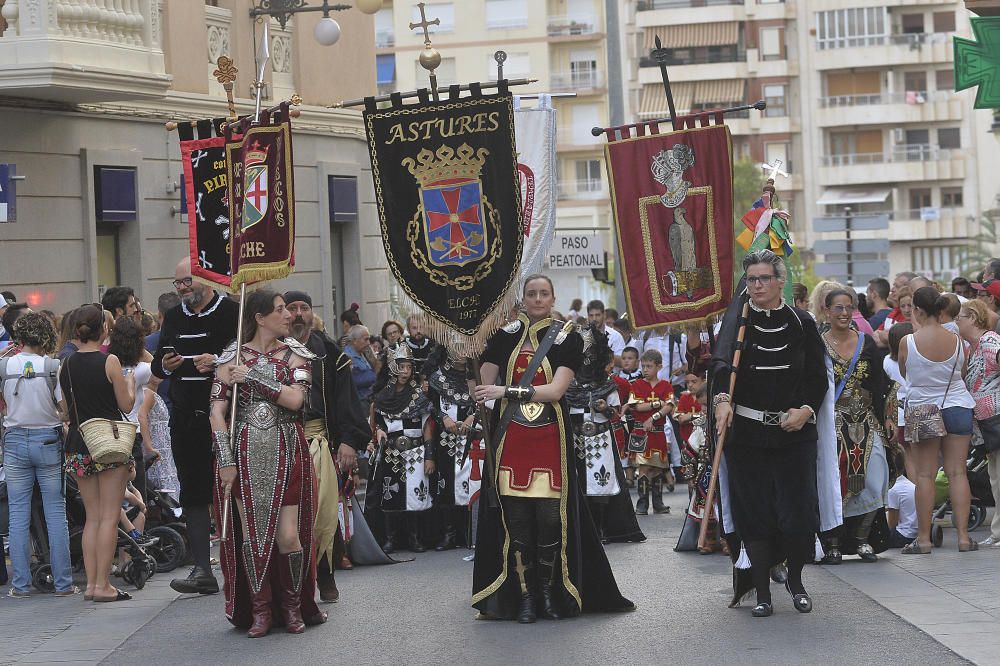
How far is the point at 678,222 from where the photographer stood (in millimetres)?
13336

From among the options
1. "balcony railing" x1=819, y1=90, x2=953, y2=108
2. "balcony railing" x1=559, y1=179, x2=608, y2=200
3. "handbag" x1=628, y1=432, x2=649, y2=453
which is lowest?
"handbag" x1=628, y1=432, x2=649, y2=453

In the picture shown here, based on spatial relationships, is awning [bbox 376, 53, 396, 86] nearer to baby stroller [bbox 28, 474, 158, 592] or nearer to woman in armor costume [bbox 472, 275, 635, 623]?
baby stroller [bbox 28, 474, 158, 592]

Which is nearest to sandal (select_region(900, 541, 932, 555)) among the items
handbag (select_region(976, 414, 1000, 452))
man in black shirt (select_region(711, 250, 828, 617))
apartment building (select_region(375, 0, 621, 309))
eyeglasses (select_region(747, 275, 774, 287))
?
handbag (select_region(976, 414, 1000, 452))

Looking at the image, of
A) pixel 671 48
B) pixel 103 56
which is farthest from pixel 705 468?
pixel 671 48

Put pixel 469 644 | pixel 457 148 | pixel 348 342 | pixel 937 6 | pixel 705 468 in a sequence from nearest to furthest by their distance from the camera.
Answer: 1. pixel 469 644
2. pixel 457 148
3. pixel 705 468
4. pixel 348 342
5. pixel 937 6

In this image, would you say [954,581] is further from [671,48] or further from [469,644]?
[671,48]

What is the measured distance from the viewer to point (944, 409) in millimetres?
12766

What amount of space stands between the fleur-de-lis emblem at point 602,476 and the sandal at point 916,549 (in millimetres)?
2598

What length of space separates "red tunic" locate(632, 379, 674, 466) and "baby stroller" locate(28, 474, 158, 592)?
17.6ft

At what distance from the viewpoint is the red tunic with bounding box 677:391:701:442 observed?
17266mm

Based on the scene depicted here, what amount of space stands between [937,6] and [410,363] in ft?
217

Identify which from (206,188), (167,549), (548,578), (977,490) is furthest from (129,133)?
(548,578)

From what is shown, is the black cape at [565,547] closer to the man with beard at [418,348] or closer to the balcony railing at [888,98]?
the man with beard at [418,348]

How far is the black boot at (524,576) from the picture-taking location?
1020 cm
